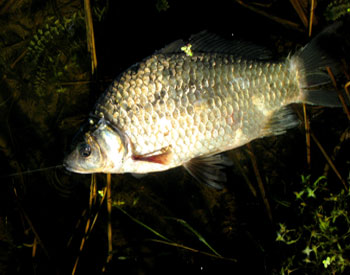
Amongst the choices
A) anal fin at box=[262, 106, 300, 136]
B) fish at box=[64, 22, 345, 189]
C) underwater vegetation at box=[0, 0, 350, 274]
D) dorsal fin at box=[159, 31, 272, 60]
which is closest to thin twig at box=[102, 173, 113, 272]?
underwater vegetation at box=[0, 0, 350, 274]

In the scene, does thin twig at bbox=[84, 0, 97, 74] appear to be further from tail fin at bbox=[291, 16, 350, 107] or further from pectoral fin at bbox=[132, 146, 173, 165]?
tail fin at bbox=[291, 16, 350, 107]

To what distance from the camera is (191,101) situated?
2107 millimetres

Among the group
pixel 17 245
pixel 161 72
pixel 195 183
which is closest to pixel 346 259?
pixel 195 183

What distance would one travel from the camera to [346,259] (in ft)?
6.95

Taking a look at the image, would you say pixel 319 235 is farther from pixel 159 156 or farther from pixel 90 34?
pixel 90 34

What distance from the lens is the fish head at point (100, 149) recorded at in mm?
2107

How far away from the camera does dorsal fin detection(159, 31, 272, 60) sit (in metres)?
2.20

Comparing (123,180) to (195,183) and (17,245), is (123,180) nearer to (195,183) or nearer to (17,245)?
(195,183)

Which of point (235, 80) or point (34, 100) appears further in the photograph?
point (34, 100)

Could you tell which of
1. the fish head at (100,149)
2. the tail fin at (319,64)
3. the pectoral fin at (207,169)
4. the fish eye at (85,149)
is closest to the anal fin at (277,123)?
the tail fin at (319,64)

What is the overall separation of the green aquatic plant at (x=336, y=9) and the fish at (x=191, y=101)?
33cm

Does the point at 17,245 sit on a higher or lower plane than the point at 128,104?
lower

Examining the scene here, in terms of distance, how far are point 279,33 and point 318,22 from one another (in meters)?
0.37

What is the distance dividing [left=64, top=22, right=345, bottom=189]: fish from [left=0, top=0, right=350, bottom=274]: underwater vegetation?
1.54ft
